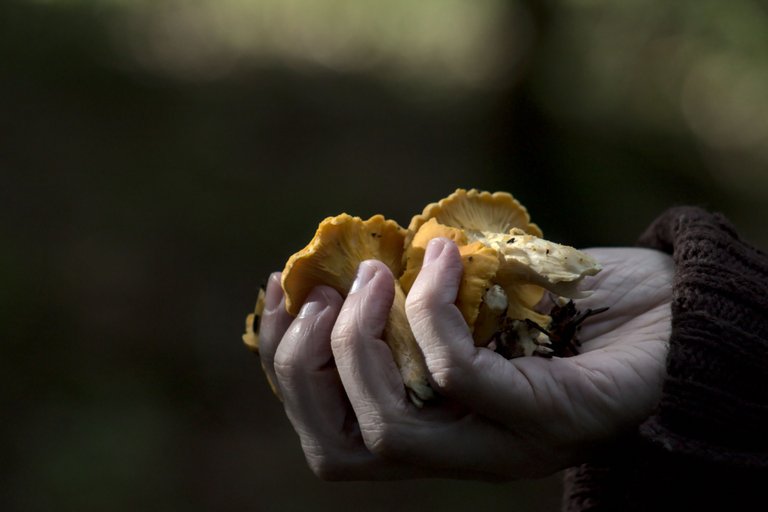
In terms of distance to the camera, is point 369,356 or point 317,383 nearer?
point 369,356

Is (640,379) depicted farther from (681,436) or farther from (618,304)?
(618,304)

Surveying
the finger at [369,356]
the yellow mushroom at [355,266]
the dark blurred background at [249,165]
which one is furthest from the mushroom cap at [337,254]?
the dark blurred background at [249,165]

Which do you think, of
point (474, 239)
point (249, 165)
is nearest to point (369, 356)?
point (474, 239)

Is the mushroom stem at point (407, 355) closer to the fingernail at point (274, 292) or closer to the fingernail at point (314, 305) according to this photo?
the fingernail at point (314, 305)

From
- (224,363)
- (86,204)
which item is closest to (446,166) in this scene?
(224,363)

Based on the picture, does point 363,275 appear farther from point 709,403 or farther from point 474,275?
point 709,403

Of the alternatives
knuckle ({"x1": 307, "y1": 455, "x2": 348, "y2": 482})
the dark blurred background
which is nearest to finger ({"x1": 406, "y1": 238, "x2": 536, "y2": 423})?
knuckle ({"x1": 307, "y1": 455, "x2": 348, "y2": 482})
